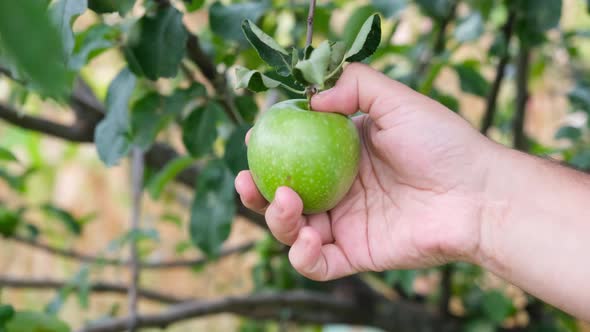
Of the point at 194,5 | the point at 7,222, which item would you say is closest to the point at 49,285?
the point at 7,222

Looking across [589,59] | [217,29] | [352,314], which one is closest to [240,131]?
[217,29]

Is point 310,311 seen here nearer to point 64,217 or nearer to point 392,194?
point 64,217

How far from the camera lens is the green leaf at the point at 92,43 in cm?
91

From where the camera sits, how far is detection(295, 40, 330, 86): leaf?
25.7 inches

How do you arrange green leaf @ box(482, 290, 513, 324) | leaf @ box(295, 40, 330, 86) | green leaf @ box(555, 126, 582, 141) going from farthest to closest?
1. green leaf @ box(482, 290, 513, 324)
2. green leaf @ box(555, 126, 582, 141)
3. leaf @ box(295, 40, 330, 86)

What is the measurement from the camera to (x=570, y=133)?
156 cm

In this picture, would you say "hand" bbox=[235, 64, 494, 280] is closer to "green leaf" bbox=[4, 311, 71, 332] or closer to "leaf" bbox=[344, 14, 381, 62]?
"leaf" bbox=[344, 14, 381, 62]

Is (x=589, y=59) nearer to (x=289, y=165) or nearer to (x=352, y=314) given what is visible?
(x=352, y=314)

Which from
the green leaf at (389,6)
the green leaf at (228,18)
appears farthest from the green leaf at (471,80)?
the green leaf at (228,18)

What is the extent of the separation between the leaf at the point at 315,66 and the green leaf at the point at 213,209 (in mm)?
500

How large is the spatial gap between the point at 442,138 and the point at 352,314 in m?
1.05

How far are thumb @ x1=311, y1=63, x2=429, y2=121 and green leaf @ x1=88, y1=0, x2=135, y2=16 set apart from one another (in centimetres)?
25

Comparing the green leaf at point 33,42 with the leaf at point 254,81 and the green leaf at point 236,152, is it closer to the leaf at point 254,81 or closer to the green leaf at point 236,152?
the leaf at point 254,81

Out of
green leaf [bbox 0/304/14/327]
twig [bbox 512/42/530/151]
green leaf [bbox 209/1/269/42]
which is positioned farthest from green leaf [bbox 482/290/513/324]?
green leaf [bbox 0/304/14/327]
